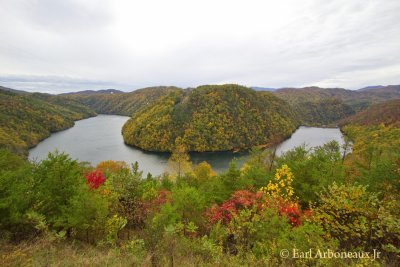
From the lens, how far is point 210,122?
124 metres

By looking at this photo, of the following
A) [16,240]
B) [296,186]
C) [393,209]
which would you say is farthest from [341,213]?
[16,240]

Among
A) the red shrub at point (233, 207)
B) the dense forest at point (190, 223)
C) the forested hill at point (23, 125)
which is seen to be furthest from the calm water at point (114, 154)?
the red shrub at point (233, 207)

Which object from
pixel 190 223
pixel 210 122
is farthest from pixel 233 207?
pixel 210 122

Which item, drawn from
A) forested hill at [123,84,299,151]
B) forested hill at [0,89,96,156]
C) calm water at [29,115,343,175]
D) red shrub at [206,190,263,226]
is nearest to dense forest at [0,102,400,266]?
red shrub at [206,190,263,226]

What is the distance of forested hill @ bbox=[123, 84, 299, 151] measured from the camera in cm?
11188

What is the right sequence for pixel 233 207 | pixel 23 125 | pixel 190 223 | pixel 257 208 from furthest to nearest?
pixel 23 125 → pixel 233 207 → pixel 257 208 → pixel 190 223

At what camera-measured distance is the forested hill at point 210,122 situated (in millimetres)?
111875

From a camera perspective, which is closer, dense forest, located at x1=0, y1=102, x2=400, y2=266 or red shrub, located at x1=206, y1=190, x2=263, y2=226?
dense forest, located at x1=0, y1=102, x2=400, y2=266

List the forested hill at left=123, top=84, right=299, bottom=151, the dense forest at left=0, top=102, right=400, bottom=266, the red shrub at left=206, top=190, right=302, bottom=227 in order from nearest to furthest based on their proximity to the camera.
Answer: the dense forest at left=0, top=102, right=400, bottom=266 < the red shrub at left=206, top=190, right=302, bottom=227 < the forested hill at left=123, top=84, right=299, bottom=151

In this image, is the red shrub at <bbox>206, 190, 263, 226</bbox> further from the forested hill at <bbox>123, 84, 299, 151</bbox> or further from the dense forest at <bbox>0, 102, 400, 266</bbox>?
the forested hill at <bbox>123, 84, 299, 151</bbox>

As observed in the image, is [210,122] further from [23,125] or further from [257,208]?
[257,208]

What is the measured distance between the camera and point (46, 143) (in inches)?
4382

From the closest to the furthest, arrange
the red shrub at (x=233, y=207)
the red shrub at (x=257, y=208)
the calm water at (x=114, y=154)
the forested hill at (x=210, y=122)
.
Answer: the red shrub at (x=257, y=208) → the red shrub at (x=233, y=207) → the calm water at (x=114, y=154) → the forested hill at (x=210, y=122)

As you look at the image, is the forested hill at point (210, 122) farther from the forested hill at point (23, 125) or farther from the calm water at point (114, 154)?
the forested hill at point (23, 125)
